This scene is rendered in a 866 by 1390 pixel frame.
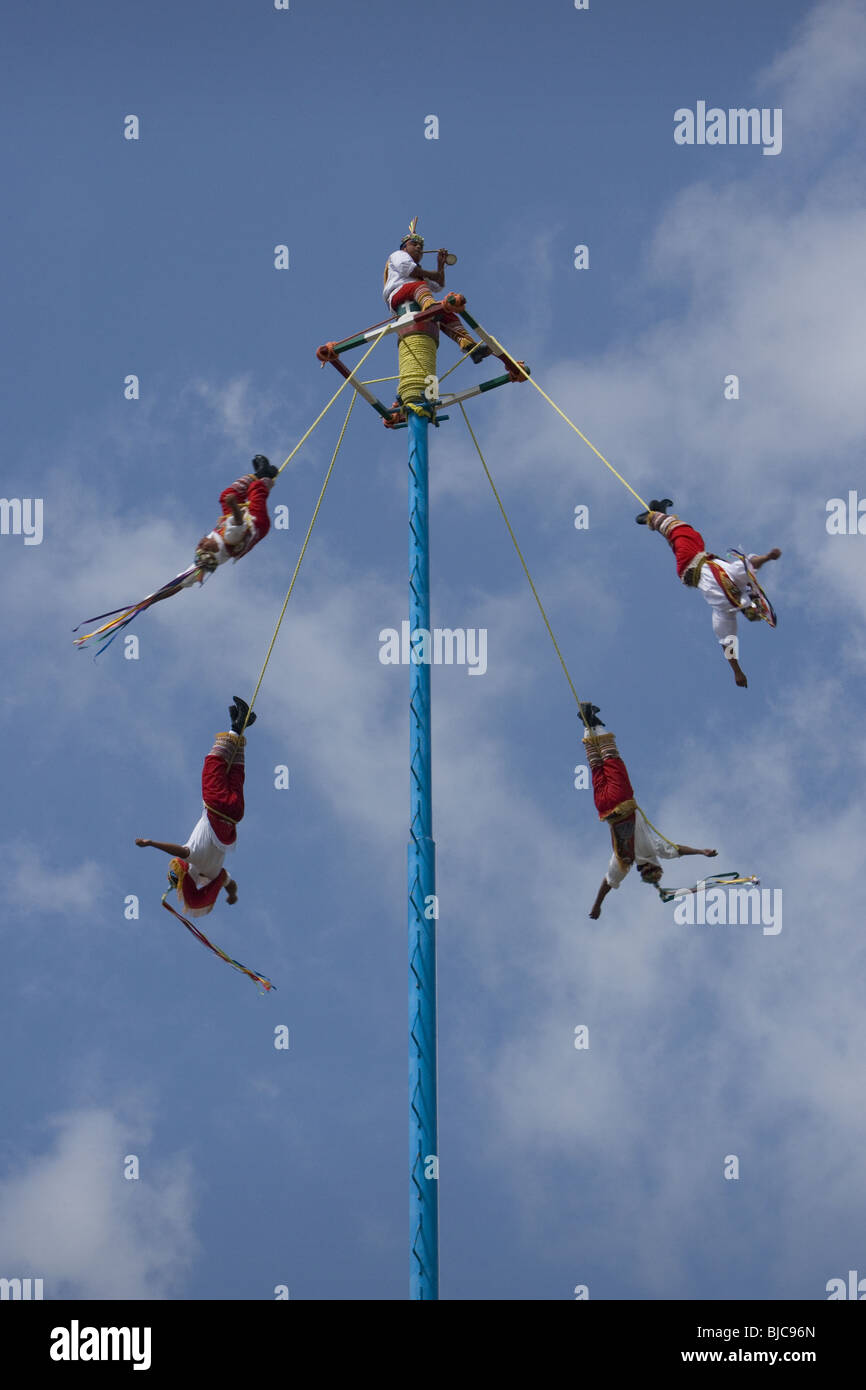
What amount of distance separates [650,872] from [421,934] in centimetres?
233

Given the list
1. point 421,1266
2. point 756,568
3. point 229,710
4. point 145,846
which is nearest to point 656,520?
point 756,568

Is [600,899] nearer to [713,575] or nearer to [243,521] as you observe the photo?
[713,575]

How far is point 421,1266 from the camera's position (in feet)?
46.2

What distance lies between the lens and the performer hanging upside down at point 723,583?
612 inches

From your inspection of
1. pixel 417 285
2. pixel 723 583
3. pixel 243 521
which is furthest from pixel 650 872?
pixel 417 285

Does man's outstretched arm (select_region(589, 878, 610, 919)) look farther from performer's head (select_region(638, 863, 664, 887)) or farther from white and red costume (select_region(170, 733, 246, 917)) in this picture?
white and red costume (select_region(170, 733, 246, 917))

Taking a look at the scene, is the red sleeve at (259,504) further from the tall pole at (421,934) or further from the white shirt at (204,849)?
the white shirt at (204,849)

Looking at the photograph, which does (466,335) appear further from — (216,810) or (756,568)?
(216,810)

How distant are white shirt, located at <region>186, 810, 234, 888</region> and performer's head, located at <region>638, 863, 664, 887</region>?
3.78 metres

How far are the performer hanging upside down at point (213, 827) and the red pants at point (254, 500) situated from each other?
1.86 meters

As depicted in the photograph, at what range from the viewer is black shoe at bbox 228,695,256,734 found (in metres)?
16.1

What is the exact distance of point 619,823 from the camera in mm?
15688

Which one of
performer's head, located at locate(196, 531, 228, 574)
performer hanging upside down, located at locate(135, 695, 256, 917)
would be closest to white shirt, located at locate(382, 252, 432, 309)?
performer's head, located at locate(196, 531, 228, 574)

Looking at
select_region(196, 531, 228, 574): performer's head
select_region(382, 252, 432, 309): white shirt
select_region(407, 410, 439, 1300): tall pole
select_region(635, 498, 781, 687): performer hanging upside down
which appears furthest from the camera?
select_region(382, 252, 432, 309): white shirt
